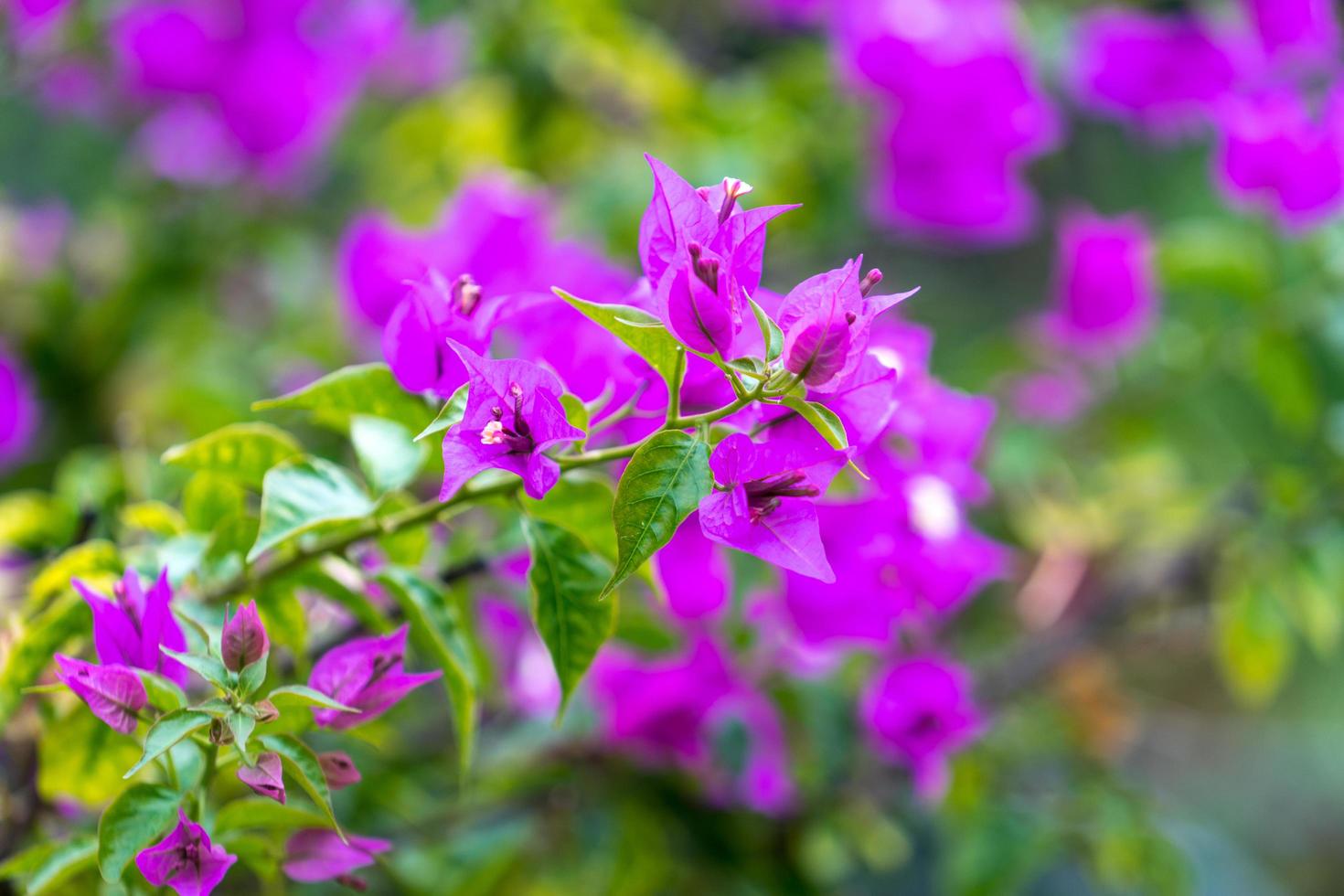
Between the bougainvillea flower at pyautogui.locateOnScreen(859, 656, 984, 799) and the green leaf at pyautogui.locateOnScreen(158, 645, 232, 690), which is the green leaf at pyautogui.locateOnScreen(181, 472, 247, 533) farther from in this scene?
the bougainvillea flower at pyautogui.locateOnScreen(859, 656, 984, 799)

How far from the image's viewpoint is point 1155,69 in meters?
1.12

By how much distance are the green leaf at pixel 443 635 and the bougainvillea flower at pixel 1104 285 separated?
0.74m

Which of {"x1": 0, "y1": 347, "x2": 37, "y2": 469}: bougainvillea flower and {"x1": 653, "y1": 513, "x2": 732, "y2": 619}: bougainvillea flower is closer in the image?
A: {"x1": 653, "y1": 513, "x2": 732, "y2": 619}: bougainvillea flower

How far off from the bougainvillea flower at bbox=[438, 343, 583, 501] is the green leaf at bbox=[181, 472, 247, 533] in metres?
0.17

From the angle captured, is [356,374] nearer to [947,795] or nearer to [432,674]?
[432,674]

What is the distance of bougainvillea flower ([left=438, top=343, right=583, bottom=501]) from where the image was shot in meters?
0.34

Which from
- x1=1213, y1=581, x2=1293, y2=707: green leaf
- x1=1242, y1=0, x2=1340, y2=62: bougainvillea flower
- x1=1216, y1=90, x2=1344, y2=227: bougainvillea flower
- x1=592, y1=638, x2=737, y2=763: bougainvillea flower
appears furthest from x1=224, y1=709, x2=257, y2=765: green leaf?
x1=1242, y1=0, x2=1340, y2=62: bougainvillea flower

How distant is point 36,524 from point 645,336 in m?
0.33

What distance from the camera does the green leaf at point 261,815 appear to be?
39 cm

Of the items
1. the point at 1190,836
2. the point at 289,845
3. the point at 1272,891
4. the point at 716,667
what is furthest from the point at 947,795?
the point at 1272,891

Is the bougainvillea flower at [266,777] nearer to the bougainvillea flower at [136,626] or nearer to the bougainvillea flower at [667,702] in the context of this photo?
the bougainvillea flower at [136,626]

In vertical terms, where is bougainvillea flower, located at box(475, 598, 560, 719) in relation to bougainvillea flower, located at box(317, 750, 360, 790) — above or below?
below

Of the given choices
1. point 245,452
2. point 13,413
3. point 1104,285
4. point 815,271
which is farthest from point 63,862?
point 815,271

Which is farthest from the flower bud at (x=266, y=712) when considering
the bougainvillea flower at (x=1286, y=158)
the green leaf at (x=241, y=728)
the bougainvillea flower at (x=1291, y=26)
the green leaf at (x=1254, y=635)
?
the bougainvillea flower at (x=1291, y=26)
